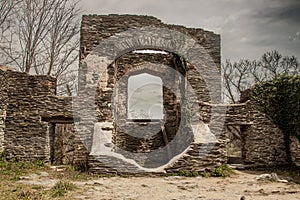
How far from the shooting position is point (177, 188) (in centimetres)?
682

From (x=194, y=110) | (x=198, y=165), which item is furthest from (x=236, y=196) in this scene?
(x=194, y=110)

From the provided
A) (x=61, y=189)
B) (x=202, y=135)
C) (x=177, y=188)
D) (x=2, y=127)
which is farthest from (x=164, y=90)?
(x=61, y=189)

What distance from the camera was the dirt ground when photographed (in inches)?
232

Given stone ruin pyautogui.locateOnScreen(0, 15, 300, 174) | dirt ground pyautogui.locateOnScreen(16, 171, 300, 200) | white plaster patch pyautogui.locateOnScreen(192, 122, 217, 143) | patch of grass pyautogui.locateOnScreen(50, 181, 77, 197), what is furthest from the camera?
stone ruin pyautogui.locateOnScreen(0, 15, 300, 174)

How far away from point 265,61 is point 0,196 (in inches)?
853

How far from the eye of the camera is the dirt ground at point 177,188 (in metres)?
5.89

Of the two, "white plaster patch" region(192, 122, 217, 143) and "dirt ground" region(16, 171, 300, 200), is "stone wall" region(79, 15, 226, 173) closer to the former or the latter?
"white plaster patch" region(192, 122, 217, 143)

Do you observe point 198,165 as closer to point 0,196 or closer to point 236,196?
point 236,196

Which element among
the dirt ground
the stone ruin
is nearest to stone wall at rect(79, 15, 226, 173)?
the stone ruin

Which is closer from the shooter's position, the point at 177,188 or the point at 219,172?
the point at 177,188

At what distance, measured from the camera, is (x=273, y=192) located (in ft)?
21.2

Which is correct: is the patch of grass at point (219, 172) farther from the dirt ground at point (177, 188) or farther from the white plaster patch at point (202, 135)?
the white plaster patch at point (202, 135)

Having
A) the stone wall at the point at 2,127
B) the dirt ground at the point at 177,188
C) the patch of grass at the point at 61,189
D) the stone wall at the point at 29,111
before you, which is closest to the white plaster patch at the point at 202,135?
the dirt ground at the point at 177,188

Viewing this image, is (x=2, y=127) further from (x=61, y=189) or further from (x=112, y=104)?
(x=61, y=189)
